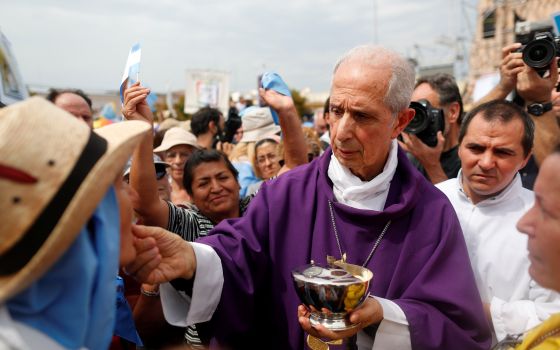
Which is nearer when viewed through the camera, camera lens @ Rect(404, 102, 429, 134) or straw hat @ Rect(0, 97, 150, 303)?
straw hat @ Rect(0, 97, 150, 303)

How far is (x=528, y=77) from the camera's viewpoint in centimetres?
337

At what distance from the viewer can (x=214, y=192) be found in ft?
11.1

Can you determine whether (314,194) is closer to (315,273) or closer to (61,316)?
(315,273)

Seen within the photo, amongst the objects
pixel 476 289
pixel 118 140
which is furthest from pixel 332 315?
pixel 118 140

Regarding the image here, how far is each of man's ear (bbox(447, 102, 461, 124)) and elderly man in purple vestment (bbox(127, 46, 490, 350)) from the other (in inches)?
71.7

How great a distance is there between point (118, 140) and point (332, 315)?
1.01 m

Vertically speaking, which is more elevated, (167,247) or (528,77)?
(528,77)

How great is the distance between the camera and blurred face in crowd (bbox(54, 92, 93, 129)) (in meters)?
3.89

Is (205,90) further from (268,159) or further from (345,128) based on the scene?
(345,128)

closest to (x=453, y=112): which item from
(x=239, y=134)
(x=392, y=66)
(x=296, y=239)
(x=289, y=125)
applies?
(x=289, y=125)

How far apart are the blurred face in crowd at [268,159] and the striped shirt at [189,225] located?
147 cm

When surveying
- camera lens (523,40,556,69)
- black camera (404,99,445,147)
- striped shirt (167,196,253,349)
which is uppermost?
camera lens (523,40,556,69)

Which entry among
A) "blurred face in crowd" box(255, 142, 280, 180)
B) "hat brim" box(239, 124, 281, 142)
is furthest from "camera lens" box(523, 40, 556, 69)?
"hat brim" box(239, 124, 281, 142)

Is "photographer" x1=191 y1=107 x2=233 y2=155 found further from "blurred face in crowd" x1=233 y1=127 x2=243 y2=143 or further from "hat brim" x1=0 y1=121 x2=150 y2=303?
"hat brim" x1=0 y1=121 x2=150 y2=303
